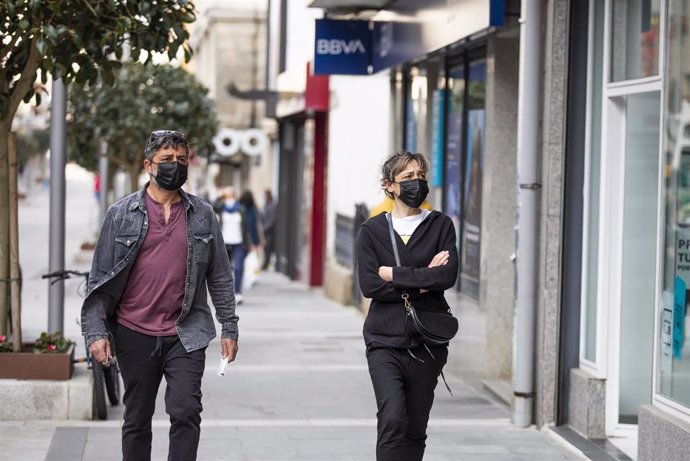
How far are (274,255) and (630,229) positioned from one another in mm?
22075

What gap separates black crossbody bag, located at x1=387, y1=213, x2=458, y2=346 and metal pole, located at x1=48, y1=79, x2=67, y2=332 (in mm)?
4293

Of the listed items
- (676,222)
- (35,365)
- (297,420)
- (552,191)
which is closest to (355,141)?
(297,420)

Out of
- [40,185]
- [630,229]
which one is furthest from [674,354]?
[40,185]

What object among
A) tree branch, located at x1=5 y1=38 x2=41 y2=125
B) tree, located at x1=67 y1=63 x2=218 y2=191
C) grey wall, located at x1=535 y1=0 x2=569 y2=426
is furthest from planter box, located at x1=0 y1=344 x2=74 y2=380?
Result: tree, located at x1=67 y1=63 x2=218 y2=191

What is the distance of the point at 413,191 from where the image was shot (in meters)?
6.20

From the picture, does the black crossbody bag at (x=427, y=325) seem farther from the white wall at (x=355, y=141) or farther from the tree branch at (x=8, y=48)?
the white wall at (x=355, y=141)

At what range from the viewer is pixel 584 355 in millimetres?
8930

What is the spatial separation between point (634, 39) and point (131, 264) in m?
3.79

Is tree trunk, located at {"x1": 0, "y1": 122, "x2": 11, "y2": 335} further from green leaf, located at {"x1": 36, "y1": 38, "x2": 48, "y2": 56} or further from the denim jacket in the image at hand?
the denim jacket

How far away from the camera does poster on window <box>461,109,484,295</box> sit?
1162 centimetres

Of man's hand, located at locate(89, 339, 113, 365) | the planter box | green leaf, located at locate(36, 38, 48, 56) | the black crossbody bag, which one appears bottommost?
the planter box

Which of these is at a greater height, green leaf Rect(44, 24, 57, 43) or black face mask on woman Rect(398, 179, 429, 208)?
green leaf Rect(44, 24, 57, 43)

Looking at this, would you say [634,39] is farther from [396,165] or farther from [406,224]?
[406,224]

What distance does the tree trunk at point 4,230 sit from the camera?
9164 millimetres
